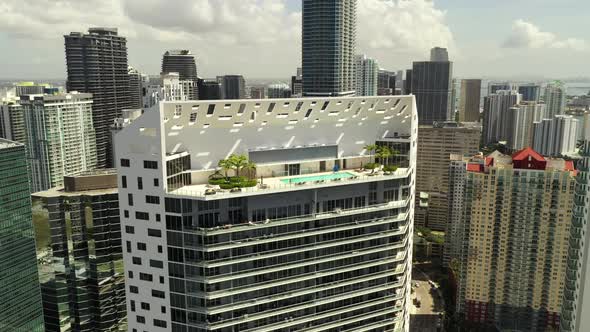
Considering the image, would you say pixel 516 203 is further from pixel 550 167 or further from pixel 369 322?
pixel 369 322

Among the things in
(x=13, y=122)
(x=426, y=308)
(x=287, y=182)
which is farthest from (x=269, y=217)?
(x=13, y=122)

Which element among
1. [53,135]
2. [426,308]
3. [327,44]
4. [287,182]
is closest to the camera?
[287,182]

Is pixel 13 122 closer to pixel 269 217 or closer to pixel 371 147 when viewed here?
pixel 269 217

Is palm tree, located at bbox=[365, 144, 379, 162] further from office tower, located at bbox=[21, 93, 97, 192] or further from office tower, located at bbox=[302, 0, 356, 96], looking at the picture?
office tower, located at bbox=[302, 0, 356, 96]

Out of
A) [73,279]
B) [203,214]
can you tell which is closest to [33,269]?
[73,279]

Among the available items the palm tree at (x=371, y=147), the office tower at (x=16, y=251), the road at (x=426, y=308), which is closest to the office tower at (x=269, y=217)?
the palm tree at (x=371, y=147)

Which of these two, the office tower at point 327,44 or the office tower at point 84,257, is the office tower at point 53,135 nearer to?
the office tower at point 84,257
